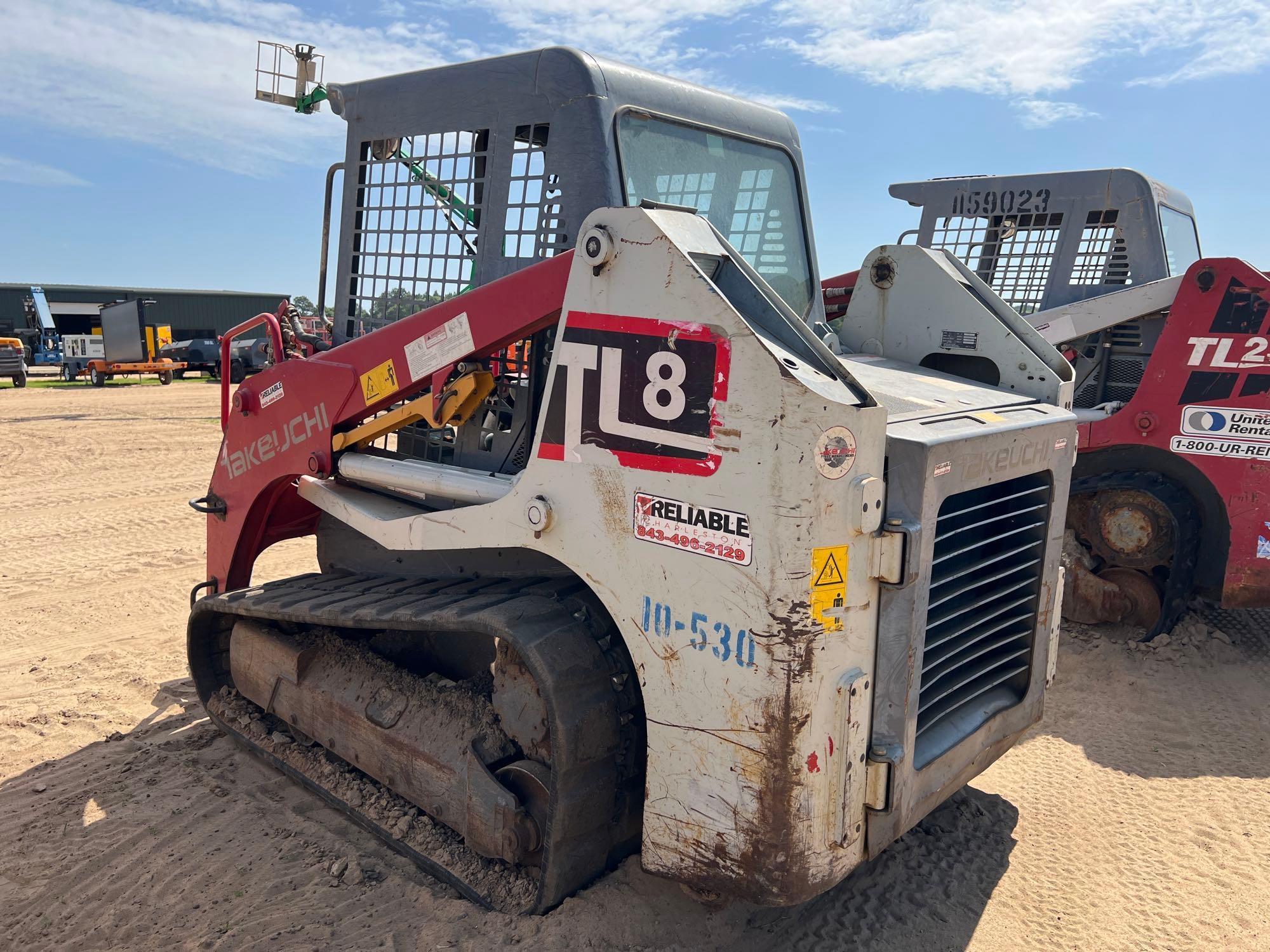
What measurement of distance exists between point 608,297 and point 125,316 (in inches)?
929

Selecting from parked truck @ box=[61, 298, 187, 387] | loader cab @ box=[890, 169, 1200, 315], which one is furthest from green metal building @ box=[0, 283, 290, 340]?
loader cab @ box=[890, 169, 1200, 315]

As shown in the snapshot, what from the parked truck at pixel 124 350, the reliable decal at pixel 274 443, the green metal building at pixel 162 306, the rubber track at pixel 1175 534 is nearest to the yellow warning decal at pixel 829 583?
the reliable decal at pixel 274 443

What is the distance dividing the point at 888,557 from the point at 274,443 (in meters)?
2.48

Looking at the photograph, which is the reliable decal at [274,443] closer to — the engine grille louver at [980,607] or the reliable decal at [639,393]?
the reliable decal at [639,393]

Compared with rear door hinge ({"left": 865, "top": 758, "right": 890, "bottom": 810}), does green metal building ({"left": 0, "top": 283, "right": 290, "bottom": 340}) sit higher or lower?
higher

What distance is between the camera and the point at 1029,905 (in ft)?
9.65

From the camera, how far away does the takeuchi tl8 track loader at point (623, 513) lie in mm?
2264

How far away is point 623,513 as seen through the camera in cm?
244

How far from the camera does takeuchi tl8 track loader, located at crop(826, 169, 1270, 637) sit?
190 inches

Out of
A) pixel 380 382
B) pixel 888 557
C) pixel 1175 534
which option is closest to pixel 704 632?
pixel 888 557

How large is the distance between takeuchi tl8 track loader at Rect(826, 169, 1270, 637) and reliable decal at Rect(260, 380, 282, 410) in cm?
276

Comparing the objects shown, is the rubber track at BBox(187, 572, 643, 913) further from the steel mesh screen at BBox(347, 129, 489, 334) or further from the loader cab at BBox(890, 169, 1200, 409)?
the loader cab at BBox(890, 169, 1200, 409)

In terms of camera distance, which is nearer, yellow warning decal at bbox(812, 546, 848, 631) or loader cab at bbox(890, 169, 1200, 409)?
yellow warning decal at bbox(812, 546, 848, 631)

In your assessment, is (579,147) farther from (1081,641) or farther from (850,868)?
(1081,641)
